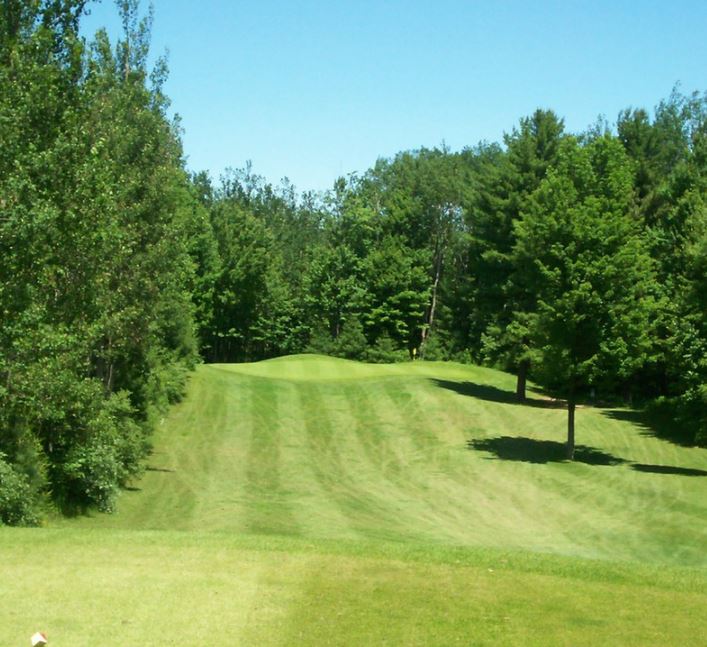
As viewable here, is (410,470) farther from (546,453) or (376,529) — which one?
(376,529)

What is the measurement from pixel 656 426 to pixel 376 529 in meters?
26.9

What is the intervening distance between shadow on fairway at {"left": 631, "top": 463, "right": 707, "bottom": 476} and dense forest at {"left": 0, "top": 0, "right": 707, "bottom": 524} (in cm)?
280

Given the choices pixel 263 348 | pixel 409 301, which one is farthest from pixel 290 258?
pixel 409 301

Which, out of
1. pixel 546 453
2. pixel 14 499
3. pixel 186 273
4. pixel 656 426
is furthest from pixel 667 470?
pixel 14 499

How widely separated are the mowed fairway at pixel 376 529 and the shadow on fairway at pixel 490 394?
23 cm

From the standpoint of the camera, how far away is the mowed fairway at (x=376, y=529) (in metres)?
9.34

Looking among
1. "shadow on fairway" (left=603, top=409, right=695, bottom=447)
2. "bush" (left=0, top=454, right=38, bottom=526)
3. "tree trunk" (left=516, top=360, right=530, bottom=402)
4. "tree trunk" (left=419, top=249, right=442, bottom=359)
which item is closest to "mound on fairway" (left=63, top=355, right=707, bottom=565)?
"shadow on fairway" (left=603, top=409, right=695, bottom=447)

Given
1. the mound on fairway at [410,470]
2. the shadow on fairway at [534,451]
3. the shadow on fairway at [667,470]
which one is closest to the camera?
the mound on fairway at [410,470]

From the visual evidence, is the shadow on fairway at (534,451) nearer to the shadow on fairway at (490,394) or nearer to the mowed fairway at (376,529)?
the mowed fairway at (376,529)

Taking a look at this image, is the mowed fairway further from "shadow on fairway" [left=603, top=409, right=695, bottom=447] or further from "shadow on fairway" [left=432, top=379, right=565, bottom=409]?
"shadow on fairway" [left=603, top=409, right=695, bottom=447]

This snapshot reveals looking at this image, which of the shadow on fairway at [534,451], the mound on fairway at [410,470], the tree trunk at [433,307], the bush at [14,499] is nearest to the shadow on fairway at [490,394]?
the mound on fairway at [410,470]

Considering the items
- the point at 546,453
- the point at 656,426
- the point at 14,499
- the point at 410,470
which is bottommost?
the point at 410,470

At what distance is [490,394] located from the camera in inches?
1997

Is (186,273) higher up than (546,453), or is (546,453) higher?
(186,273)
